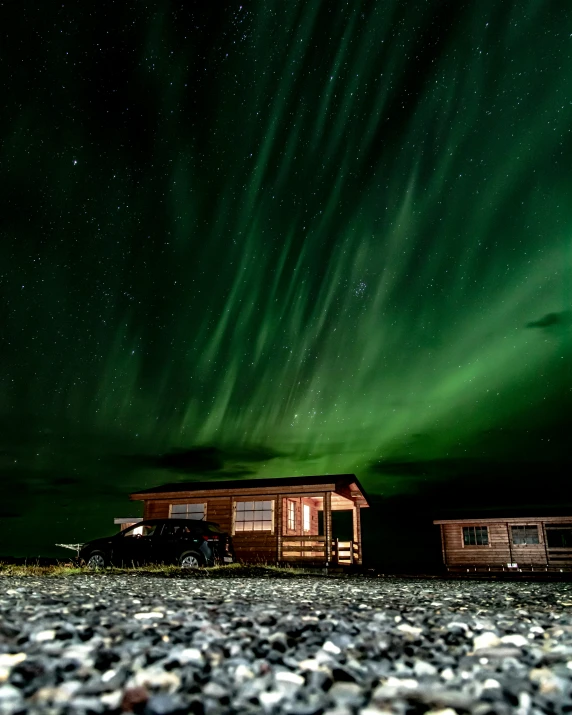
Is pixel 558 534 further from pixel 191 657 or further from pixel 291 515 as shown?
pixel 191 657

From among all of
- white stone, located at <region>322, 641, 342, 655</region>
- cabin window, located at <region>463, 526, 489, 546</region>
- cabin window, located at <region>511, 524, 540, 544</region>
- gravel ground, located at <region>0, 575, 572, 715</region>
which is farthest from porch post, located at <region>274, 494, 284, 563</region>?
white stone, located at <region>322, 641, 342, 655</region>

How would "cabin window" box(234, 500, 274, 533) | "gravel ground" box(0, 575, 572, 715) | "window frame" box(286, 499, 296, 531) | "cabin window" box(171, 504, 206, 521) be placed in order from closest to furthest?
"gravel ground" box(0, 575, 572, 715)
"cabin window" box(234, 500, 274, 533)
"window frame" box(286, 499, 296, 531)
"cabin window" box(171, 504, 206, 521)

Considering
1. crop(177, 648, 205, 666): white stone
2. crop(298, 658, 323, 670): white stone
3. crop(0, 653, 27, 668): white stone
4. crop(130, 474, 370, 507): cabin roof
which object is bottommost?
crop(298, 658, 323, 670): white stone

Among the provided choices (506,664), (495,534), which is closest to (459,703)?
(506,664)

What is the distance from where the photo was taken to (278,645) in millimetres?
3734

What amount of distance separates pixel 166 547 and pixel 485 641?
16.2m

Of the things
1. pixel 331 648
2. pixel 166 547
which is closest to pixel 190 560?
pixel 166 547

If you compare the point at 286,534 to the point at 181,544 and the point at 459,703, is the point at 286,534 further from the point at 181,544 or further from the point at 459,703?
the point at 459,703

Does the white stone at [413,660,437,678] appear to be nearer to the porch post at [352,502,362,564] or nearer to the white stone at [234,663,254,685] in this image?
the white stone at [234,663,254,685]

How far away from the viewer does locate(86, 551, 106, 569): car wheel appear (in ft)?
61.4

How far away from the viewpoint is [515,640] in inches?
162

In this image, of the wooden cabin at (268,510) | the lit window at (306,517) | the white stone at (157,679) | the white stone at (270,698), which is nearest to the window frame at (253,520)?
the wooden cabin at (268,510)

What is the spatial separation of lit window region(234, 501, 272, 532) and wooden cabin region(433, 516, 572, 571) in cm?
1084

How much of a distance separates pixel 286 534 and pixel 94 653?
2528 cm
